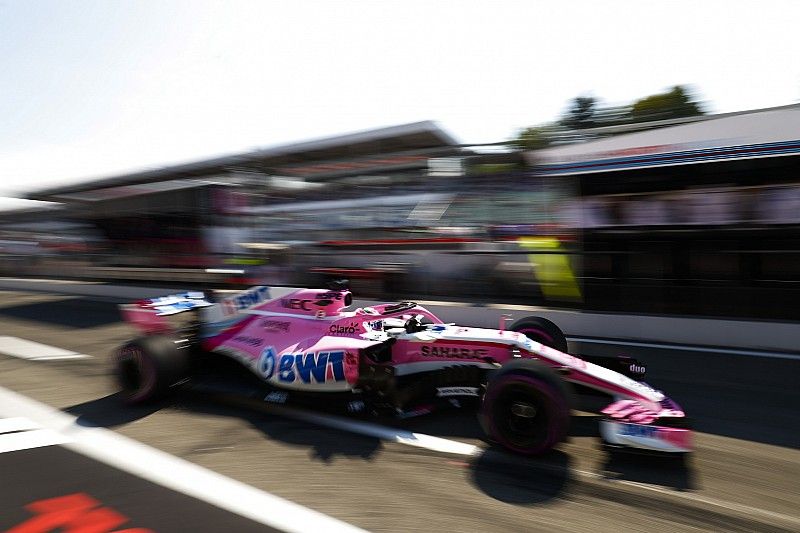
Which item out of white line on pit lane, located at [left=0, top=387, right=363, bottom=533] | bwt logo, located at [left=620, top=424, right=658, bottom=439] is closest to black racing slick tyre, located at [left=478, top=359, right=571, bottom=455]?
bwt logo, located at [left=620, top=424, right=658, bottom=439]

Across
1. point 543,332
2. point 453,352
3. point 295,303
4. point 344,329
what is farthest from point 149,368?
point 543,332

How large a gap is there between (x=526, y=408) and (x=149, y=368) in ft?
11.1

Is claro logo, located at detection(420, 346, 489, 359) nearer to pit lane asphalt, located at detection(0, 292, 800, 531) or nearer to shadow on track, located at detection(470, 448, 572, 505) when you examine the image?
pit lane asphalt, located at detection(0, 292, 800, 531)

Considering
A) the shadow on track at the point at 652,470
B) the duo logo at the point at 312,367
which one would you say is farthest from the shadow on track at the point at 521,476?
the duo logo at the point at 312,367

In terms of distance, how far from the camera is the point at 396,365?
164 inches

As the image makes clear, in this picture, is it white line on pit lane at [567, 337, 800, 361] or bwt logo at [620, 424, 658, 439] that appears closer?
bwt logo at [620, 424, 658, 439]

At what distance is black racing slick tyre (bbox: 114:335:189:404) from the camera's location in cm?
470

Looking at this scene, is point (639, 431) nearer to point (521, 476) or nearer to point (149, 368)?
point (521, 476)

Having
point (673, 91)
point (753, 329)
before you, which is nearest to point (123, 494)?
point (753, 329)

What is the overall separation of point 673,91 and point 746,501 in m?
43.1

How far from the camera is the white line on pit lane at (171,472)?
2.86 metres

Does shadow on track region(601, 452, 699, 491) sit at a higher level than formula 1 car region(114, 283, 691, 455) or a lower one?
lower

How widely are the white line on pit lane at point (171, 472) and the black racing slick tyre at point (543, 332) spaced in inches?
103

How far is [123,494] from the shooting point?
3191mm
